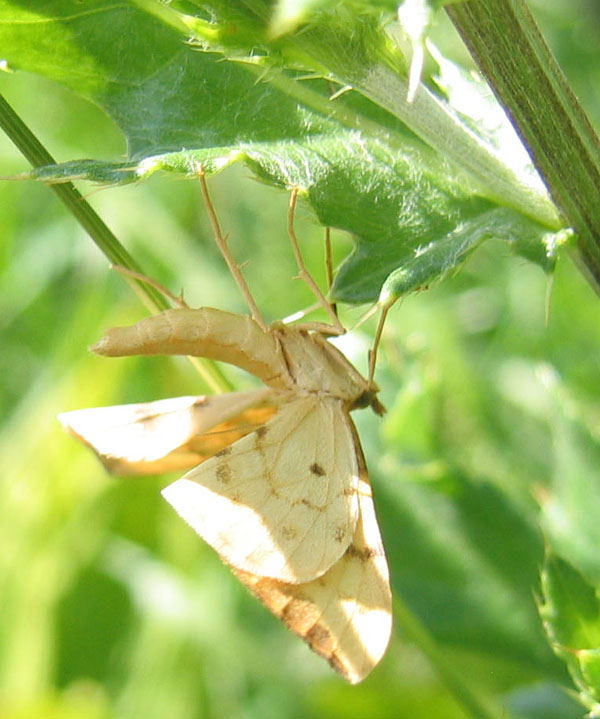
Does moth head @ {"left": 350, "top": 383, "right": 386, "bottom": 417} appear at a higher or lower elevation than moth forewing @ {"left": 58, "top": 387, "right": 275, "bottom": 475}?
lower

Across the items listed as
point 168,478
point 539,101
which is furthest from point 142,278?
point 168,478

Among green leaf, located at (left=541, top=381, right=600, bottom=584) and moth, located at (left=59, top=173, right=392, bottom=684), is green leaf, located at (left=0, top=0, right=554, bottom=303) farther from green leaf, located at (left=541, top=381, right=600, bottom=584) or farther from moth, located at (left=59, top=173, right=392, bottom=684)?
green leaf, located at (left=541, top=381, right=600, bottom=584)

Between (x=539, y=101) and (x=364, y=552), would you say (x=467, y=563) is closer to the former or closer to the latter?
(x=364, y=552)

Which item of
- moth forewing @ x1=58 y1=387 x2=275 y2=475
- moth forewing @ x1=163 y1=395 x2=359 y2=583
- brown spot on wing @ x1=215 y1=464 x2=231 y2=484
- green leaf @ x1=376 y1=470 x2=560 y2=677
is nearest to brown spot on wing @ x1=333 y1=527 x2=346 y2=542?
moth forewing @ x1=163 y1=395 x2=359 y2=583

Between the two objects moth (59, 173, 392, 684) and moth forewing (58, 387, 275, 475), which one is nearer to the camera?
moth (59, 173, 392, 684)

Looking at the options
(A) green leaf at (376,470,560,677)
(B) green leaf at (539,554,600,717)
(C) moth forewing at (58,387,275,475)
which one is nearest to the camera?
(B) green leaf at (539,554,600,717)

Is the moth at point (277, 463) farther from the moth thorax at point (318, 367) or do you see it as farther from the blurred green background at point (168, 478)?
the blurred green background at point (168, 478)

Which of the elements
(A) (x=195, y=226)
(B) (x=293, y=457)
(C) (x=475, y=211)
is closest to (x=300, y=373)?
(B) (x=293, y=457)

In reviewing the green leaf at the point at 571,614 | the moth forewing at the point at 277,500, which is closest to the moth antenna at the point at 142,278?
the moth forewing at the point at 277,500
